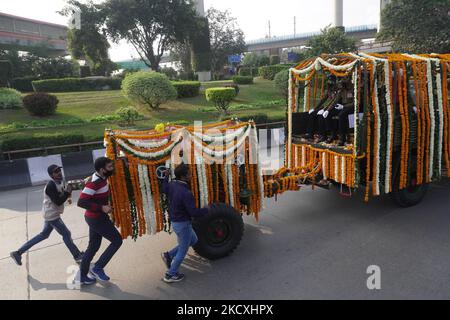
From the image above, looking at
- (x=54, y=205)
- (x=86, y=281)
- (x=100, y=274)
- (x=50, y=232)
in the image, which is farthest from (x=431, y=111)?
(x=50, y=232)

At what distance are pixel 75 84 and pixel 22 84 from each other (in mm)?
4214

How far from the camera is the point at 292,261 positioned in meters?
4.72

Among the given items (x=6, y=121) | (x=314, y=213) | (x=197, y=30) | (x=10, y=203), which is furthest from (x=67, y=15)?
(x=314, y=213)

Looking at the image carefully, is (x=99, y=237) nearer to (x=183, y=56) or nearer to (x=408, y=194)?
(x=408, y=194)

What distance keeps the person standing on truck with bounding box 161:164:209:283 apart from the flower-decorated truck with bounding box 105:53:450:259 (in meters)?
0.36

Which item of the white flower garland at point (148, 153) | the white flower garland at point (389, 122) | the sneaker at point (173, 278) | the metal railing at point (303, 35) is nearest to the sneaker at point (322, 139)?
the white flower garland at point (389, 122)

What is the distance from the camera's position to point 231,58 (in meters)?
46.1

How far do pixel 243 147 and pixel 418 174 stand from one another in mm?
3186

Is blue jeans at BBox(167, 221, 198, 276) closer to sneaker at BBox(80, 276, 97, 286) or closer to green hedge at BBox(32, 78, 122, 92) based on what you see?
sneaker at BBox(80, 276, 97, 286)

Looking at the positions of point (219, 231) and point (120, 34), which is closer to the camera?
point (219, 231)

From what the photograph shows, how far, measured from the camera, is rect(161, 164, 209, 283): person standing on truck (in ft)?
13.4

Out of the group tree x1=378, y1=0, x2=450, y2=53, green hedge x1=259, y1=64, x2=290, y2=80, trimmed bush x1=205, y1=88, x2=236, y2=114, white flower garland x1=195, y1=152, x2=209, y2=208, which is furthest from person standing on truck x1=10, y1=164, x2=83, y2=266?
green hedge x1=259, y1=64, x2=290, y2=80
